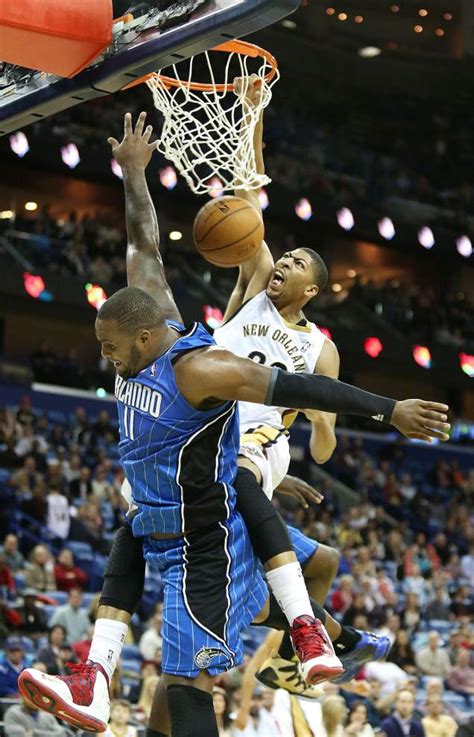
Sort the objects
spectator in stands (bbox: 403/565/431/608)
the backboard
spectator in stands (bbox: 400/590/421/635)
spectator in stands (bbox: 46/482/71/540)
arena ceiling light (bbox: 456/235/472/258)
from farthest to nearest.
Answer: arena ceiling light (bbox: 456/235/472/258), spectator in stands (bbox: 403/565/431/608), spectator in stands (bbox: 400/590/421/635), spectator in stands (bbox: 46/482/71/540), the backboard

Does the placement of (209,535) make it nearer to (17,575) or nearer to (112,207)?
(17,575)

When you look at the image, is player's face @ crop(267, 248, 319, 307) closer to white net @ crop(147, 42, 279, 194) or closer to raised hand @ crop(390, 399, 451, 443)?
white net @ crop(147, 42, 279, 194)

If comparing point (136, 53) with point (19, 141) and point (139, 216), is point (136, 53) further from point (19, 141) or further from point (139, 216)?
point (19, 141)

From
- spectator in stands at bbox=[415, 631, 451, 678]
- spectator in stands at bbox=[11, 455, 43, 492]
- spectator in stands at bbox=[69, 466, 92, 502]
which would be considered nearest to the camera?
spectator in stands at bbox=[415, 631, 451, 678]

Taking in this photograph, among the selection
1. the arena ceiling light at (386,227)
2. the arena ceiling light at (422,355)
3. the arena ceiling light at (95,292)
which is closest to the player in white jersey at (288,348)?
the arena ceiling light at (95,292)

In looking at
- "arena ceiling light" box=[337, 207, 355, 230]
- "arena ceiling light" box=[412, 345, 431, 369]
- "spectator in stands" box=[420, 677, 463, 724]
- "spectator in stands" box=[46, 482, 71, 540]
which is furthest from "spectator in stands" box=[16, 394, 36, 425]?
"arena ceiling light" box=[337, 207, 355, 230]

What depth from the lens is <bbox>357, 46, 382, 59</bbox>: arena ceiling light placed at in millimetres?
28423

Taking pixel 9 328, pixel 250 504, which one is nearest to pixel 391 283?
pixel 9 328

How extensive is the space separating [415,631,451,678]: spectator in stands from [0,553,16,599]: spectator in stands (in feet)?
14.7

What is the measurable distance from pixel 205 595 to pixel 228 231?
1.84 m

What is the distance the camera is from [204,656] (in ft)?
16.3

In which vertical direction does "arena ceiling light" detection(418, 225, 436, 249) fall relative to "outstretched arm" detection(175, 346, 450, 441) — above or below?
below

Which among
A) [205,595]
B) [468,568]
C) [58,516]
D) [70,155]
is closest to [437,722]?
[58,516]

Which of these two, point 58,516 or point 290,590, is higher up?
point 290,590
